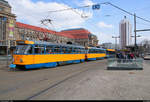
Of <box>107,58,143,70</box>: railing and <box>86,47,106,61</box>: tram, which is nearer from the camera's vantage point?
<box>107,58,143,70</box>: railing

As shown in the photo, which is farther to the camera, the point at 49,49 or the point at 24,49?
the point at 49,49

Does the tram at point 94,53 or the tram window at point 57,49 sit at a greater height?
the tram window at point 57,49

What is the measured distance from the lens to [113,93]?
5727 millimetres

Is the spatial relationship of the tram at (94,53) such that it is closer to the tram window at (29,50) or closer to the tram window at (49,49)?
the tram window at (49,49)

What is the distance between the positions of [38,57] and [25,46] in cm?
161

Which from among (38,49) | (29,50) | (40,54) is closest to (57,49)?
(40,54)

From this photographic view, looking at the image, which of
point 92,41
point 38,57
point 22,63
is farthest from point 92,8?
point 92,41

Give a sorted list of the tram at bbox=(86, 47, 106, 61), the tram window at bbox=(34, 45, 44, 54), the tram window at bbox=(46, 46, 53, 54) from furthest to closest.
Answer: the tram at bbox=(86, 47, 106, 61) → the tram window at bbox=(46, 46, 53, 54) → the tram window at bbox=(34, 45, 44, 54)

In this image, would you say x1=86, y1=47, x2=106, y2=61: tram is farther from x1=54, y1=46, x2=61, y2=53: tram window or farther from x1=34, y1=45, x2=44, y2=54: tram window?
x1=34, y1=45, x2=44, y2=54: tram window

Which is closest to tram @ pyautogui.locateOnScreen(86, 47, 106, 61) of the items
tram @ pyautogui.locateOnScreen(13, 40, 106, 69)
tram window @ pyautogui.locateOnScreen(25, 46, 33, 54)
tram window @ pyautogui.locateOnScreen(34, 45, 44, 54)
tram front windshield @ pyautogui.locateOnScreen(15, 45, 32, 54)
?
tram @ pyautogui.locateOnScreen(13, 40, 106, 69)

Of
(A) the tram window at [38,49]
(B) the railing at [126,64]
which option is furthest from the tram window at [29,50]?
(B) the railing at [126,64]

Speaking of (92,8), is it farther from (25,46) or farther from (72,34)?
(72,34)

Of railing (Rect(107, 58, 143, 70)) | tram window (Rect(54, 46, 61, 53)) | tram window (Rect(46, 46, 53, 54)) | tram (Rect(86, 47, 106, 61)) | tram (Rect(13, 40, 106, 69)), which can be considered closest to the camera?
tram (Rect(13, 40, 106, 69))

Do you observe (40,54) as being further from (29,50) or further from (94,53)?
(94,53)
